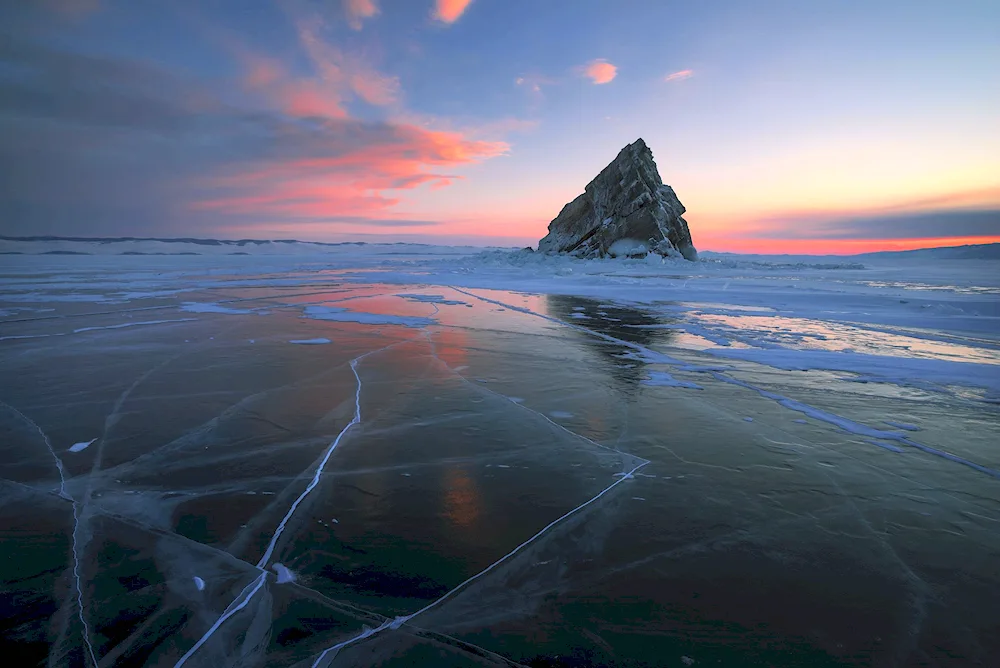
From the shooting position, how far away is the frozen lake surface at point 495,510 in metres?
1.74

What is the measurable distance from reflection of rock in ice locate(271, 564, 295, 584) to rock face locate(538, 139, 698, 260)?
3124cm

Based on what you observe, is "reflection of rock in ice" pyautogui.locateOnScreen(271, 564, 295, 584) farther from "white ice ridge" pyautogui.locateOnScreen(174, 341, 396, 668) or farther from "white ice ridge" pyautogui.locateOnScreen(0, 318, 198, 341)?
"white ice ridge" pyautogui.locateOnScreen(0, 318, 198, 341)

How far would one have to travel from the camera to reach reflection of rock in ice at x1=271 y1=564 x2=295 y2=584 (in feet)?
6.61

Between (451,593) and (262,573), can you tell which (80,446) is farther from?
(451,593)

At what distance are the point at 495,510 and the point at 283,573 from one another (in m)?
1.05

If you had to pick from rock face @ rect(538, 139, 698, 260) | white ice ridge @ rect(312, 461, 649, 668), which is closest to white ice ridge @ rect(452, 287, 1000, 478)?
white ice ridge @ rect(312, 461, 649, 668)

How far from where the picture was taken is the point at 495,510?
8.35 ft

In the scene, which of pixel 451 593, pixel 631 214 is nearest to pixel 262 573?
pixel 451 593

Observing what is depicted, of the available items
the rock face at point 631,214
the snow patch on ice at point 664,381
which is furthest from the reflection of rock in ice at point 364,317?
the rock face at point 631,214

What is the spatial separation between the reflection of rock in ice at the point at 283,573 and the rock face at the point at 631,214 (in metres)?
31.2

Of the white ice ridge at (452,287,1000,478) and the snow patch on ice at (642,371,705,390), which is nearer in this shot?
the white ice ridge at (452,287,1000,478)

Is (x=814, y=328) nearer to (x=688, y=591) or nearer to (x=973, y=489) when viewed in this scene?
(x=973, y=489)

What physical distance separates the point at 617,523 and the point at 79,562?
8.22ft

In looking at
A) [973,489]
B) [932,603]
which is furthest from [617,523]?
[973,489]
